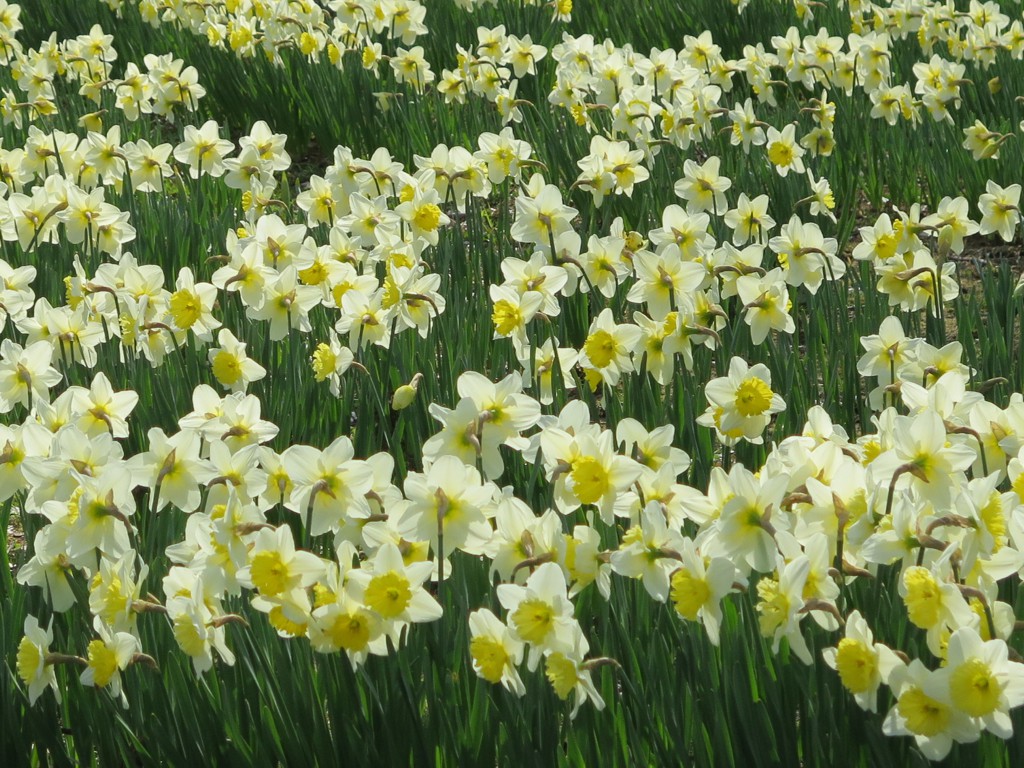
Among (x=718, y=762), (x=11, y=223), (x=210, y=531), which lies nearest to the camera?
(x=718, y=762)

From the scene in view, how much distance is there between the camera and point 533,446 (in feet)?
6.26

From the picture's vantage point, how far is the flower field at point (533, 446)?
1588mm

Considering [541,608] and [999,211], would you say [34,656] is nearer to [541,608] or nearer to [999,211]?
[541,608]

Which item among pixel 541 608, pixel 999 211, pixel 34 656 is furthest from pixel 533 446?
pixel 999 211

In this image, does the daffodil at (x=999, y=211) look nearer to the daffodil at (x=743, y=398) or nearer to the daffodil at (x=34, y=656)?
the daffodil at (x=743, y=398)

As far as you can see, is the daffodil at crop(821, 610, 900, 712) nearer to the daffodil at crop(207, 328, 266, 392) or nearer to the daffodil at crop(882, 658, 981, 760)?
the daffodil at crop(882, 658, 981, 760)

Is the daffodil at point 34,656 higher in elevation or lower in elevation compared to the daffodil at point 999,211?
lower

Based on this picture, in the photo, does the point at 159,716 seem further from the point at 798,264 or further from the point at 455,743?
the point at 798,264

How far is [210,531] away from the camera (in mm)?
1757

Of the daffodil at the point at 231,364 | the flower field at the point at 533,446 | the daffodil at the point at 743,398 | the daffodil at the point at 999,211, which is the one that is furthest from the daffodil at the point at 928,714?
the daffodil at the point at 999,211

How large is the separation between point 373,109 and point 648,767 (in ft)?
14.7

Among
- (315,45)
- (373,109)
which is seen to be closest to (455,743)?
(373,109)

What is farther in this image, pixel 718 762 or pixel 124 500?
pixel 124 500

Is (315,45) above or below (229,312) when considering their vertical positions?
above
